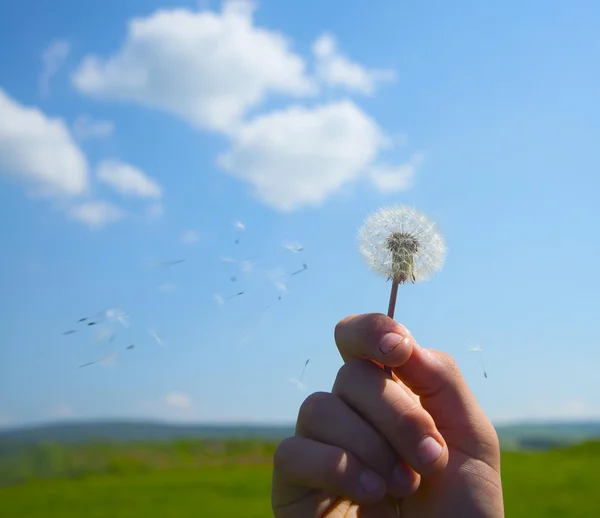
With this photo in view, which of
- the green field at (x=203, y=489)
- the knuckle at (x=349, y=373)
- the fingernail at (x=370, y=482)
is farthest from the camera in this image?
the green field at (x=203, y=489)

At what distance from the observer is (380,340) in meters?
2.41

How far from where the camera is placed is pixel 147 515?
2228cm

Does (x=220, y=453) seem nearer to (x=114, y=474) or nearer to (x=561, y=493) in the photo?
(x=114, y=474)

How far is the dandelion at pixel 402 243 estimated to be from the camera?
9.23 feet

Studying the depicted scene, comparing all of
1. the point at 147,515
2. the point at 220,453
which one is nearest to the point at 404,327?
the point at 147,515

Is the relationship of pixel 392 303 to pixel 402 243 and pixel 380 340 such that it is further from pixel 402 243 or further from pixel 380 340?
pixel 402 243

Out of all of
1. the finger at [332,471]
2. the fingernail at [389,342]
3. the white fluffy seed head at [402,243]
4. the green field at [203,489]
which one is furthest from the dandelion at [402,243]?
the green field at [203,489]

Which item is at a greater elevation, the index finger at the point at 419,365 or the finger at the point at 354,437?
the index finger at the point at 419,365

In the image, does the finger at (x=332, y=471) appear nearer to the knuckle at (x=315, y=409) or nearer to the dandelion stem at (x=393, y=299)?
the knuckle at (x=315, y=409)

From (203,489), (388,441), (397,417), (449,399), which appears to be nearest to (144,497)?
(203,489)

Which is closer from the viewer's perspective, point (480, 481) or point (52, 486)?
point (480, 481)

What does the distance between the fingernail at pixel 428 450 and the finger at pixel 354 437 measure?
15 cm

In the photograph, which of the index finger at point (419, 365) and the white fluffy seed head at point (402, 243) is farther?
the white fluffy seed head at point (402, 243)

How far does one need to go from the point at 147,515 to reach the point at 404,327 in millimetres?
22809
